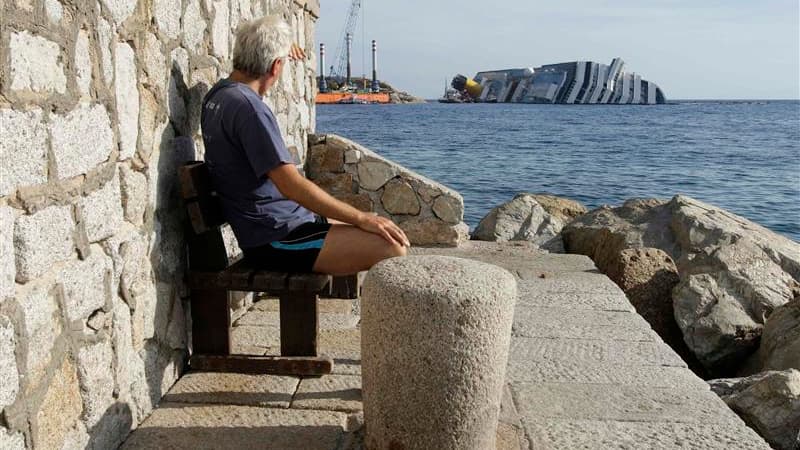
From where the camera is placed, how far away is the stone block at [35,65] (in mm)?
2141

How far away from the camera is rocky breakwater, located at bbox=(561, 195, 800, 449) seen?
13.9 feet

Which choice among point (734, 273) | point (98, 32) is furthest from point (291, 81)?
point (734, 273)

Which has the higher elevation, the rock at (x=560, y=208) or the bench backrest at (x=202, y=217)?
the bench backrest at (x=202, y=217)

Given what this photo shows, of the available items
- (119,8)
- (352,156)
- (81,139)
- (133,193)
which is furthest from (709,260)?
(81,139)

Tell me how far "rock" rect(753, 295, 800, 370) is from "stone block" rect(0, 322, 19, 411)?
4474 mm

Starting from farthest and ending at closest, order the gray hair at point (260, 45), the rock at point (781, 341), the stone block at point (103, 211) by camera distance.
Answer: the rock at point (781, 341)
the gray hair at point (260, 45)
the stone block at point (103, 211)

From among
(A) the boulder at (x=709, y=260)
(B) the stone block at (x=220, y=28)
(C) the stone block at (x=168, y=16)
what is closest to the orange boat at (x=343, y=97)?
(A) the boulder at (x=709, y=260)

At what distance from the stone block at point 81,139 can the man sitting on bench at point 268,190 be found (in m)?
0.66

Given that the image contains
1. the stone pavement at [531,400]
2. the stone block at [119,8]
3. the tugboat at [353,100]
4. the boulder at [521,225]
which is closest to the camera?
the stone block at [119,8]

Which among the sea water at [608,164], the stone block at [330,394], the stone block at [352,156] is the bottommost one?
the sea water at [608,164]

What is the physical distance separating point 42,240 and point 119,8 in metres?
1.02

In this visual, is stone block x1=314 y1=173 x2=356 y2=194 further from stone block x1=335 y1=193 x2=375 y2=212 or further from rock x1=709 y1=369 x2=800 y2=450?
rock x1=709 y1=369 x2=800 y2=450

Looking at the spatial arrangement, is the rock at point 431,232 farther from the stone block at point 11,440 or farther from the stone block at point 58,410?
the stone block at point 11,440

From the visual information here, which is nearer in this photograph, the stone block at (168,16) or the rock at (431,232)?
the stone block at (168,16)
